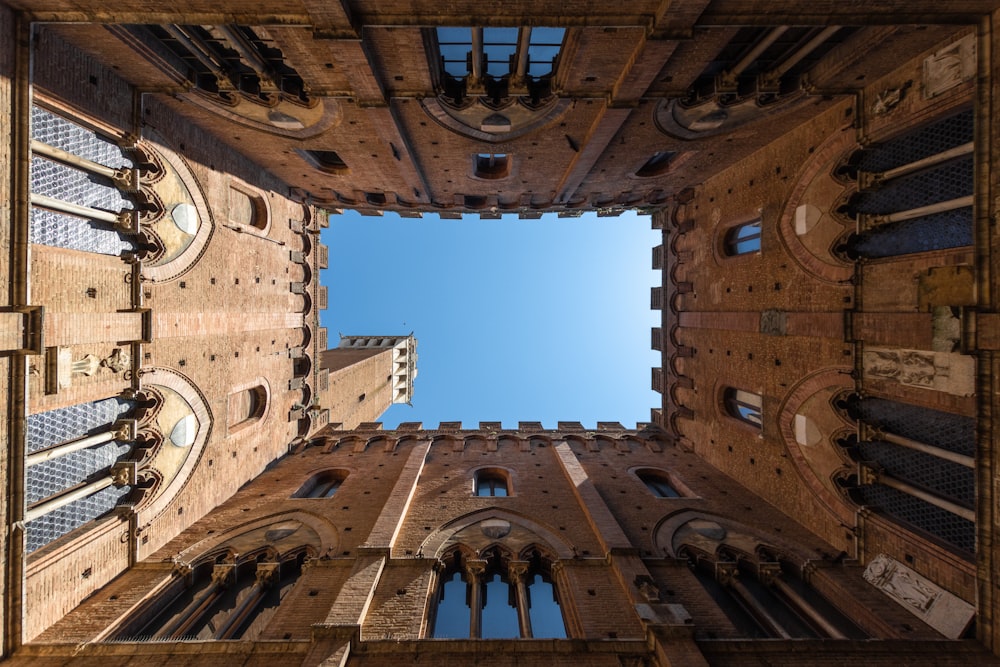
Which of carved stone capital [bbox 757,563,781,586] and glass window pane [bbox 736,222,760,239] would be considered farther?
glass window pane [bbox 736,222,760,239]

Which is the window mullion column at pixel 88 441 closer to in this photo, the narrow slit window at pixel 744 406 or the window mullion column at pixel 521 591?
the window mullion column at pixel 521 591

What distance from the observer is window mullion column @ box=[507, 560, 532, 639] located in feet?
30.6

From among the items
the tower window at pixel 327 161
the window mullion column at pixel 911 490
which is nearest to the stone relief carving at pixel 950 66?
the window mullion column at pixel 911 490

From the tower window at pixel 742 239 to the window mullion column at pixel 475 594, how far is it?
1266 cm

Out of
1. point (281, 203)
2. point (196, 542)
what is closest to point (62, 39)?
point (281, 203)

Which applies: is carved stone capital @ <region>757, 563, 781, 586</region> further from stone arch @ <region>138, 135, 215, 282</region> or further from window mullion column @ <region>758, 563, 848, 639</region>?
stone arch @ <region>138, 135, 215, 282</region>

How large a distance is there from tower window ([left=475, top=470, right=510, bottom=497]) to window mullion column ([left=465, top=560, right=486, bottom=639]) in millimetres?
3594

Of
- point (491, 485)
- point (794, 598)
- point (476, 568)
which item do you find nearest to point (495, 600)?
point (476, 568)

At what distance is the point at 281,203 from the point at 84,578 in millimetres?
13155

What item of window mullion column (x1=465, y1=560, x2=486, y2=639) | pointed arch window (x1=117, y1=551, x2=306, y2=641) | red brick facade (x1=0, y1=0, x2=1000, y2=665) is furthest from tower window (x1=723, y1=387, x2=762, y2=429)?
pointed arch window (x1=117, y1=551, x2=306, y2=641)

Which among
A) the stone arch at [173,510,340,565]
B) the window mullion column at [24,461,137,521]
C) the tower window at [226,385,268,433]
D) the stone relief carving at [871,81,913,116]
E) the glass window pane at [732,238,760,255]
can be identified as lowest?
the stone arch at [173,510,340,565]

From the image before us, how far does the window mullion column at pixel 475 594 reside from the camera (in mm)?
9403

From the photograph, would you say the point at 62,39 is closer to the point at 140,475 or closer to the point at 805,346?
the point at 140,475

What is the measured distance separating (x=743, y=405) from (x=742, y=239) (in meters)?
5.79
